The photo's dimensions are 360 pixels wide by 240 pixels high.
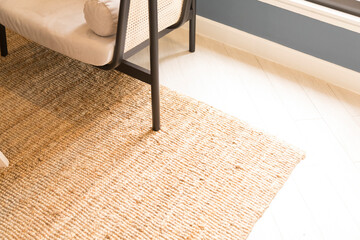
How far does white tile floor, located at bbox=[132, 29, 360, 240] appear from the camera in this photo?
1567mm

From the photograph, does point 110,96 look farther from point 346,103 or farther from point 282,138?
point 346,103

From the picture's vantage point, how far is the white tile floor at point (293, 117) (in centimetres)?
157

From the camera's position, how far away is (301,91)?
213 cm

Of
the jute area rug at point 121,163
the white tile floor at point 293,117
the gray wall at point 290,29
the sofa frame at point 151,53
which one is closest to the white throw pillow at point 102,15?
the sofa frame at point 151,53

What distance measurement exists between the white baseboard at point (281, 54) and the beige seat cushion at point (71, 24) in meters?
0.54

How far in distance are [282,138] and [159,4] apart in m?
0.80

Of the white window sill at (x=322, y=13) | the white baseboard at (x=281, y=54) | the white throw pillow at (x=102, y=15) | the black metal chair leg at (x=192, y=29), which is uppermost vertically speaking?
the white throw pillow at (x=102, y=15)

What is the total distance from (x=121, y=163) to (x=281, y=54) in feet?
3.63

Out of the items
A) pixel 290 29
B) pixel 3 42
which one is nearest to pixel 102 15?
pixel 3 42

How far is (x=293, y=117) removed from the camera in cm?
199

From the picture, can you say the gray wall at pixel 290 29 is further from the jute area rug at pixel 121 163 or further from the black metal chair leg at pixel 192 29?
the jute area rug at pixel 121 163

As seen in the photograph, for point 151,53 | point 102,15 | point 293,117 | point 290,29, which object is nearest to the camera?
point 102,15

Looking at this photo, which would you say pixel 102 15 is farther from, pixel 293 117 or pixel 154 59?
pixel 293 117

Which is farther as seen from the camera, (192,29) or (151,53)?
(192,29)
